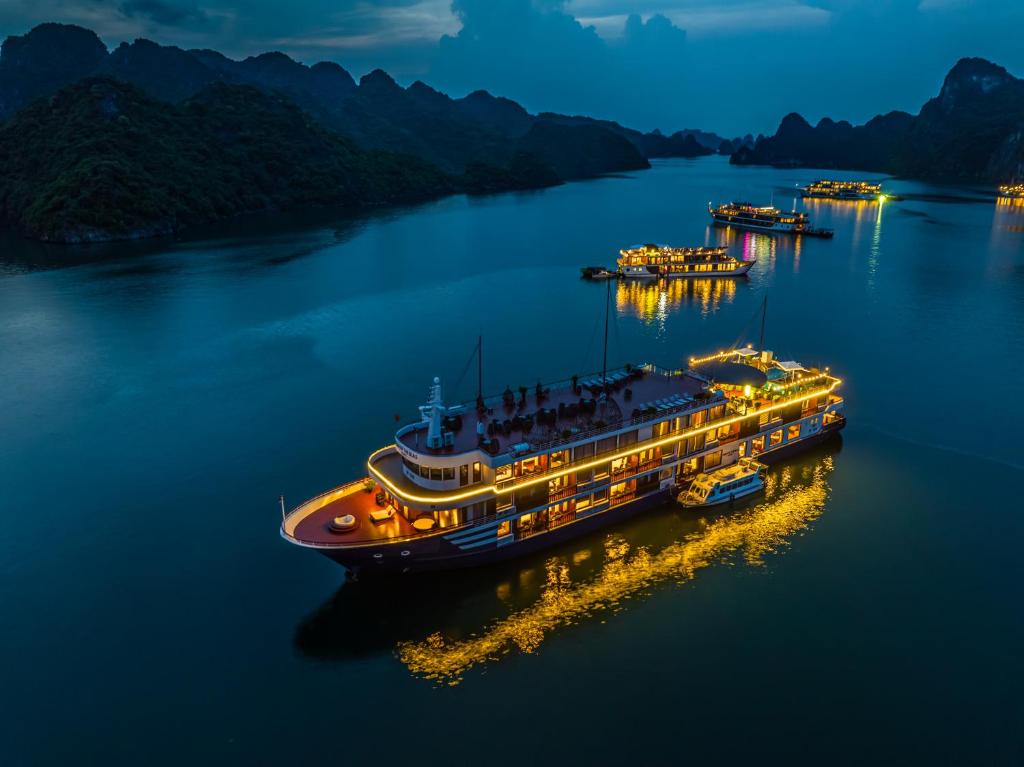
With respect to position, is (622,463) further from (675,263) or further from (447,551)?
(675,263)

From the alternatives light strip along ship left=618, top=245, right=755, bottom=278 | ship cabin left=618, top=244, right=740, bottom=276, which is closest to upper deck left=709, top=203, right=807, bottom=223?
light strip along ship left=618, top=245, right=755, bottom=278

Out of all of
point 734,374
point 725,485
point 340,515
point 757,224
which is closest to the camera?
point 340,515

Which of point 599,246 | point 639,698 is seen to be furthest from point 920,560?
point 599,246

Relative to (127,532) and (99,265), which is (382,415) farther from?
(99,265)

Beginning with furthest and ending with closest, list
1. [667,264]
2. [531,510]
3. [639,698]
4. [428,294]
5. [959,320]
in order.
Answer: [667,264] → [428,294] → [959,320] → [531,510] → [639,698]

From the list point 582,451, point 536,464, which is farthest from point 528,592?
point 582,451
